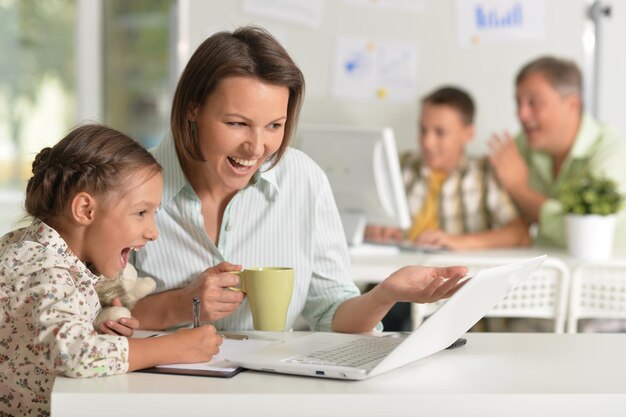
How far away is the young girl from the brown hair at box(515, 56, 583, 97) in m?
2.62

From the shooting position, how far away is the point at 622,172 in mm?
3441

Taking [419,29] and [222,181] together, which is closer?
[222,181]

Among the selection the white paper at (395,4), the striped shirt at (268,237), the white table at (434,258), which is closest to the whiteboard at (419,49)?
the white paper at (395,4)

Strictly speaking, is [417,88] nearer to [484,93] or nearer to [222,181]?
[484,93]

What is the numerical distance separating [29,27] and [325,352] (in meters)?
4.20

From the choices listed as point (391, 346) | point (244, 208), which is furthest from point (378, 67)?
point (391, 346)

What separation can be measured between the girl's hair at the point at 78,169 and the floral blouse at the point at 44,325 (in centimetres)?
3

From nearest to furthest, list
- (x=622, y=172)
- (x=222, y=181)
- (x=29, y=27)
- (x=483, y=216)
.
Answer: (x=222, y=181) → (x=622, y=172) → (x=483, y=216) → (x=29, y=27)

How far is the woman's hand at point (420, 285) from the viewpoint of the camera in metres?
1.49

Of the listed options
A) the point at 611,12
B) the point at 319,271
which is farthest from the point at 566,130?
the point at 319,271


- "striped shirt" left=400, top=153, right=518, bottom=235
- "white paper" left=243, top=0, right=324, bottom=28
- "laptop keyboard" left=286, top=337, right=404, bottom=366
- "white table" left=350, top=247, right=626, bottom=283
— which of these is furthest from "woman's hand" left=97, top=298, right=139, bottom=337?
"white paper" left=243, top=0, right=324, bottom=28

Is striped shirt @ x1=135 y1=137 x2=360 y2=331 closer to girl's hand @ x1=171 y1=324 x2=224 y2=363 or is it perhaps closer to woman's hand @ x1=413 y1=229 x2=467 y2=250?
girl's hand @ x1=171 y1=324 x2=224 y2=363

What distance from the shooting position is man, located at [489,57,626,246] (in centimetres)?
347

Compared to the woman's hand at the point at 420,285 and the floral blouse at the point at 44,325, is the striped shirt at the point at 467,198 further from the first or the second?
the floral blouse at the point at 44,325
